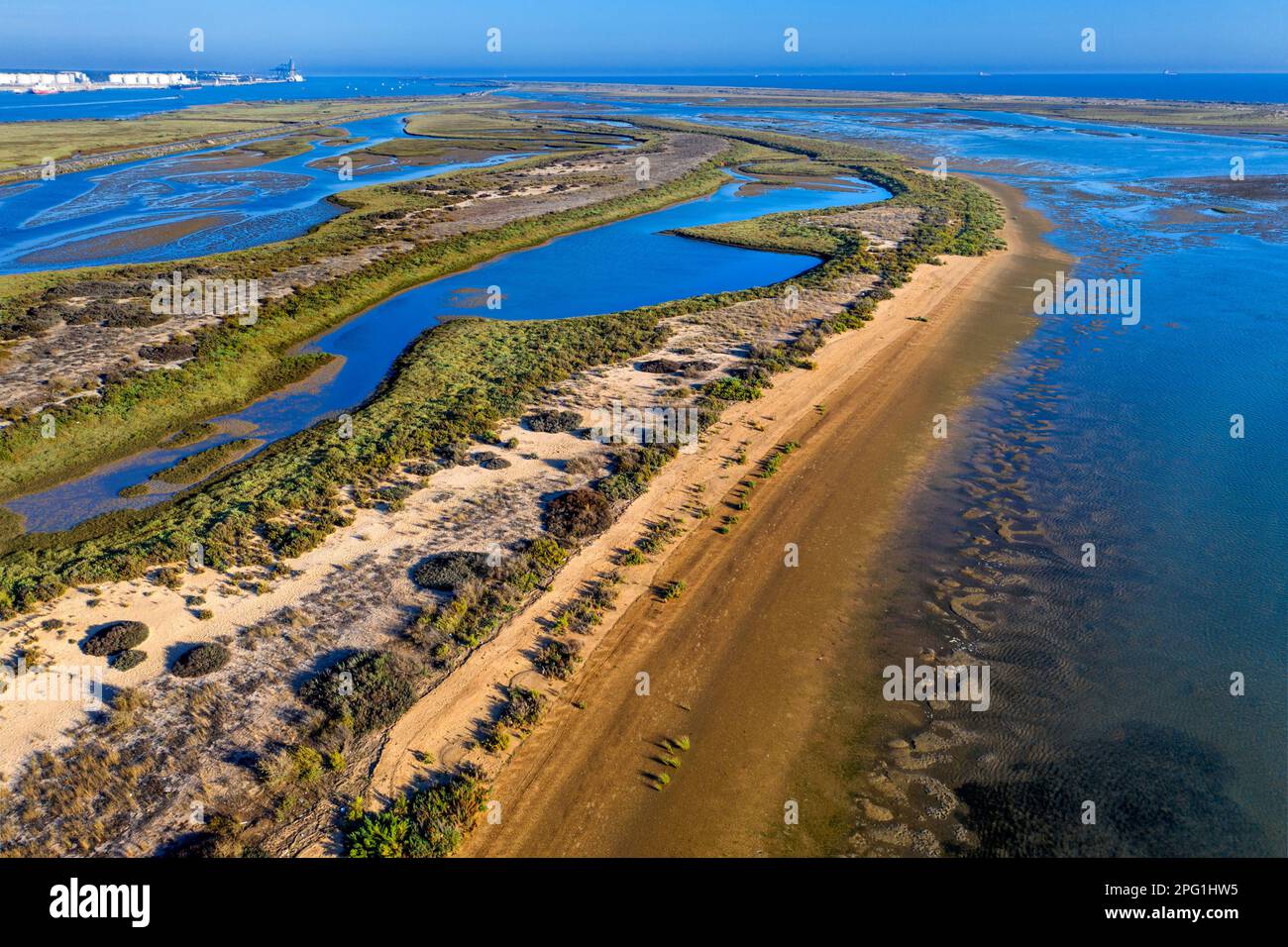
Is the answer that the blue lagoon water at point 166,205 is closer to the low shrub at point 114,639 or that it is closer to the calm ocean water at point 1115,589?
the low shrub at point 114,639

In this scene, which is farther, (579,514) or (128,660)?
(579,514)

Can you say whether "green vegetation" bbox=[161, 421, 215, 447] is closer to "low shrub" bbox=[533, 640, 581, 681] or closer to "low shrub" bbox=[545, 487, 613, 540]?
"low shrub" bbox=[545, 487, 613, 540]

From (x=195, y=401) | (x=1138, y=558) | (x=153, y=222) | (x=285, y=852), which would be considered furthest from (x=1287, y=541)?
(x=153, y=222)

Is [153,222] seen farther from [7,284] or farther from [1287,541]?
[1287,541]

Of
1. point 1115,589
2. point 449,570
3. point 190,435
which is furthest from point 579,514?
point 190,435

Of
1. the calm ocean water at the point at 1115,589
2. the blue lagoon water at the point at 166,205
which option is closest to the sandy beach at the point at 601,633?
the calm ocean water at the point at 1115,589

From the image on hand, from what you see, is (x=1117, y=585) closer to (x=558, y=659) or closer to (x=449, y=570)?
(x=558, y=659)

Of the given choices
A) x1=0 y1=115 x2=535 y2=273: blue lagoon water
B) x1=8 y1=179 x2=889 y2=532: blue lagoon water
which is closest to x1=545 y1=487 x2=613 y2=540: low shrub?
x1=8 y1=179 x2=889 y2=532: blue lagoon water

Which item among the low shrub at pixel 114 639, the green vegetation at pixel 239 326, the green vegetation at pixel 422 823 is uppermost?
the green vegetation at pixel 239 326
